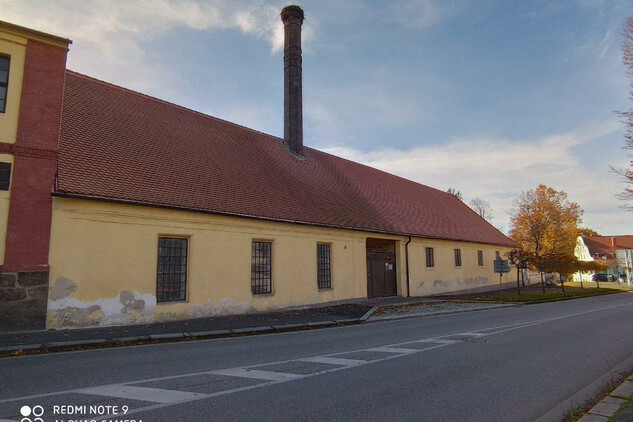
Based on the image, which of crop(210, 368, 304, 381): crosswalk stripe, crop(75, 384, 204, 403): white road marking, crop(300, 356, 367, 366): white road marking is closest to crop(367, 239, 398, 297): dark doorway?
crop(300, 356, 367, 366): white road marking

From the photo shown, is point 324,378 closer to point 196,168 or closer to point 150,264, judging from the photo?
point 150,264

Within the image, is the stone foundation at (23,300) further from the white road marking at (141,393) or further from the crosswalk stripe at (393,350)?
the crosswalk stripe at (393,350)

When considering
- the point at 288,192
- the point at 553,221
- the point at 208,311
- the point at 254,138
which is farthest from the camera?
the point at 553,221

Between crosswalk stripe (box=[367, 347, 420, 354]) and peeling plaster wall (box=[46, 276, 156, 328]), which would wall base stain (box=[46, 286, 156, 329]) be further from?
crosswalk stripe (box=[367, 347, 420, 354])

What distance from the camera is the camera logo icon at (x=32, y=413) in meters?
4.59

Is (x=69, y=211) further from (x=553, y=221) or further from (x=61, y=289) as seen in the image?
(x=553, y=221)

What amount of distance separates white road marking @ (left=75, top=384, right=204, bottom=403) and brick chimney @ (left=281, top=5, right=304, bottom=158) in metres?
19.5

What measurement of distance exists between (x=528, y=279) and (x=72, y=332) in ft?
150

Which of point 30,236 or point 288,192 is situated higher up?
point 288,192

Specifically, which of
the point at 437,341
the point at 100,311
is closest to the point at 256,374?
the point at 437,341

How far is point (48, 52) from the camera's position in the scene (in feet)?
39.9

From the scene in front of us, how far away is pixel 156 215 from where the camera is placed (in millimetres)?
13281

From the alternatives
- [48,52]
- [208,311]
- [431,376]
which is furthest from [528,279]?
[48,52]

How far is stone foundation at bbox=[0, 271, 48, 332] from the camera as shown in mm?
10312
